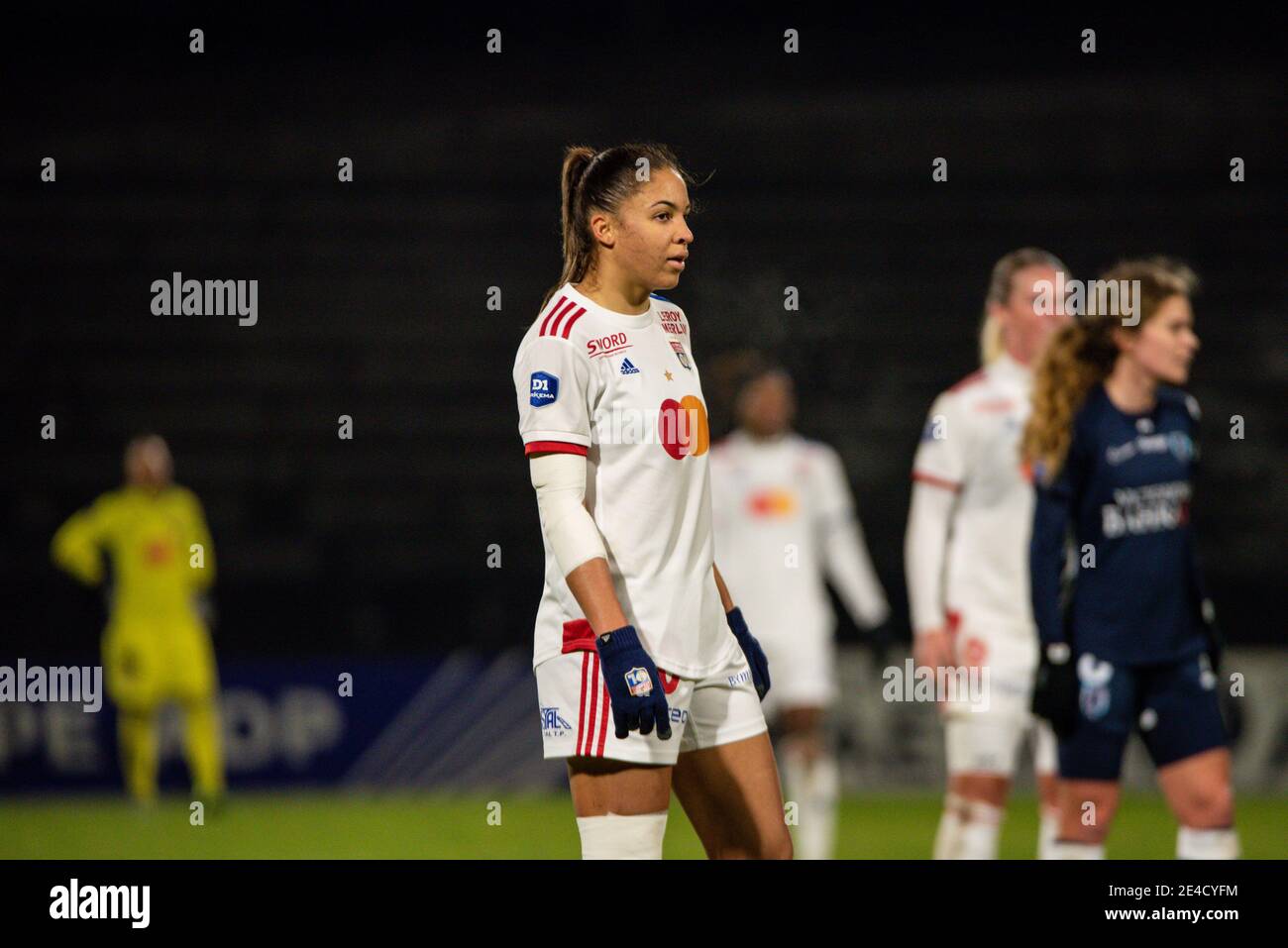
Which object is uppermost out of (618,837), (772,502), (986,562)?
(772,502)

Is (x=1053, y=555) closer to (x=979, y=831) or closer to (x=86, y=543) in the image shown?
(x=979, y=831)

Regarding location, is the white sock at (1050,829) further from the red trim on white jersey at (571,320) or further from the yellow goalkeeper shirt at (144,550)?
the yellow goalkeeper shirt at (144,550)

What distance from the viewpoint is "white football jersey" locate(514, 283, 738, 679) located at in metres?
3.67

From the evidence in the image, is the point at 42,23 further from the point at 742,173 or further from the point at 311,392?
the point at 742,173

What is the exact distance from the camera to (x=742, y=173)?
41.5ft

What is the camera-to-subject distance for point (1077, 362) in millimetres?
5469

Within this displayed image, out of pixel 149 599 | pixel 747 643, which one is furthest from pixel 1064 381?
pixel 149 599

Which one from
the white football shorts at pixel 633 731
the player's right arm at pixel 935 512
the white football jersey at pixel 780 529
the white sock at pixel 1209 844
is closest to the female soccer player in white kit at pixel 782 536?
the white football jersey at pixel 780 529

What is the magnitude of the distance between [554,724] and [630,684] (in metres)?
0.26

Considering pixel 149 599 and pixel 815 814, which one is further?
pixel 149 599

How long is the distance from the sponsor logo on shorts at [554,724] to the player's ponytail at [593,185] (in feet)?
2.71

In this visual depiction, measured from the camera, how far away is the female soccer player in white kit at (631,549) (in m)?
3.64

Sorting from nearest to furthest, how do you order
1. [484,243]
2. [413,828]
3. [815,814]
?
[815,814] → [413,828] → [484,243]

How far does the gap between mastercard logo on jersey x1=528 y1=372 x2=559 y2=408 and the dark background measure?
8.04 meters
